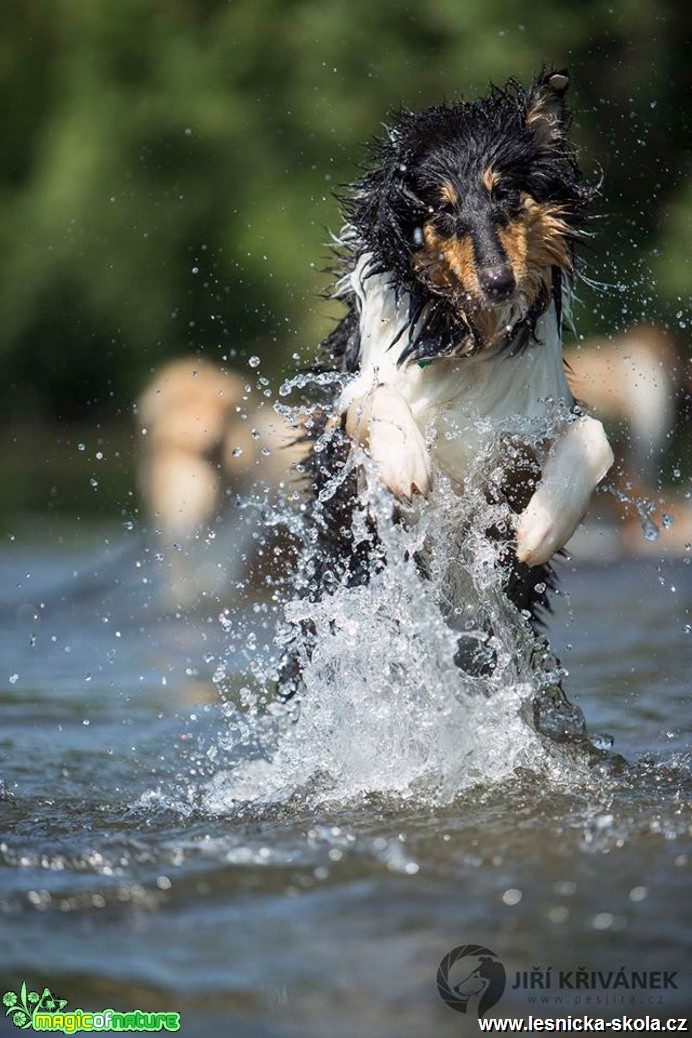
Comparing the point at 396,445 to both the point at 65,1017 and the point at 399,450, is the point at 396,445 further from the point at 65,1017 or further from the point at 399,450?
the point at 65,1017

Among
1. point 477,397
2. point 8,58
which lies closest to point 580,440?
point 477,397

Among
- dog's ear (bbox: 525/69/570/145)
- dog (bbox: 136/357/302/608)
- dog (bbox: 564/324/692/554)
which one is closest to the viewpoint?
dog's ear (bbox: 525/69/570/145)

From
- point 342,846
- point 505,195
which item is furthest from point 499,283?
point 342,846

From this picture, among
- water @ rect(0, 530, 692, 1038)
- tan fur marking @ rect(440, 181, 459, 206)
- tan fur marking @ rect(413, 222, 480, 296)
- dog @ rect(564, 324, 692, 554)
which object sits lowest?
water @ rect(0, 530, 692, 1038)

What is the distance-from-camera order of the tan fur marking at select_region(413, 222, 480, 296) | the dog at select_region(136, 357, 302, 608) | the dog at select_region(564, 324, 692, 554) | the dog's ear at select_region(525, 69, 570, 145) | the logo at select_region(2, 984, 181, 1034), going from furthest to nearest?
the dog at select_region(564, 324, 692, 554) < the dog at select_region(136, 357, 302, 608) < the dog's ear at select_region(525, 69, 570, 145) < the tan fur marking at select_region(413, 222, 480, 296) < the logo at select_region(2, 984, 181, 1034)

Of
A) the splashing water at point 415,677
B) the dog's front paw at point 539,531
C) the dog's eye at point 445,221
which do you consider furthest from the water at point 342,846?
the dog's eye at point 445,221

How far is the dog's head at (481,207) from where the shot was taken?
4.07m

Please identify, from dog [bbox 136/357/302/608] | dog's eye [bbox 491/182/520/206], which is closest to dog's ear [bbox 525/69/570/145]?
dog's eye [bbox 491/182/520/206]

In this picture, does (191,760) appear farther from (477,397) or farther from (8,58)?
(8,58)

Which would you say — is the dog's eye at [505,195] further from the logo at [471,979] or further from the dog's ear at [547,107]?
the logo at [471,979]

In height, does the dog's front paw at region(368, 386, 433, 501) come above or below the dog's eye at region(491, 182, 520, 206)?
below

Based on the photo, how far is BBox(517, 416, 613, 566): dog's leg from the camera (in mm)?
4090

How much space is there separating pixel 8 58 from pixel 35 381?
4001 millimetres

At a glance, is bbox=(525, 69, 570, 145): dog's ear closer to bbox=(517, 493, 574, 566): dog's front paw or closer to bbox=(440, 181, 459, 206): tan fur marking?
bbox=(440, 181, 459, 206): tan fur marking
